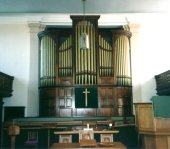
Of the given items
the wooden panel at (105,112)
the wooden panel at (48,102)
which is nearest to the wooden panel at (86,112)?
the wooden panel at (105,112)

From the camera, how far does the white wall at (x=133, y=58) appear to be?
12266 millimetres

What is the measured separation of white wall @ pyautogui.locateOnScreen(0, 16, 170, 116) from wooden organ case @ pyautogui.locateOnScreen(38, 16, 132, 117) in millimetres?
791

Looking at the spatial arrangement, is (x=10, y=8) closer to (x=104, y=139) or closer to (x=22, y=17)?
(x=22, y=17)

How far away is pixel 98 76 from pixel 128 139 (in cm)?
295

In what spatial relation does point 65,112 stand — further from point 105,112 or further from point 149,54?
point 149,54

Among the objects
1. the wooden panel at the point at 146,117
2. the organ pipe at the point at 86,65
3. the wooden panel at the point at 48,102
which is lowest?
the wooden panel at the point at 146,117

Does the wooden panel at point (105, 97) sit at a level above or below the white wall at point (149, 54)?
below

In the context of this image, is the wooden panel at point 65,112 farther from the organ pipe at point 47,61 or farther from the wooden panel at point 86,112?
the organ pipe at point 47,61

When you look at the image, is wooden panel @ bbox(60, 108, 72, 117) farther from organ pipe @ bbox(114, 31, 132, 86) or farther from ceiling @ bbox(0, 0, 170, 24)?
ceiling @ bbox(0, 0, 170, 24)

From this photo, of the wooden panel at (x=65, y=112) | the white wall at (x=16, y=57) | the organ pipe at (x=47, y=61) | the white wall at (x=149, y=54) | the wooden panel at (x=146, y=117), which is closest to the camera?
the wooden panel at (x=146, y=117)

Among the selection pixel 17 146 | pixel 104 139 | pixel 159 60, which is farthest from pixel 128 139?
pixel 159 60

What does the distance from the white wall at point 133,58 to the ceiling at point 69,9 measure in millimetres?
508

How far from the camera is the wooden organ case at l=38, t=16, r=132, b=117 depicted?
37.3 ft

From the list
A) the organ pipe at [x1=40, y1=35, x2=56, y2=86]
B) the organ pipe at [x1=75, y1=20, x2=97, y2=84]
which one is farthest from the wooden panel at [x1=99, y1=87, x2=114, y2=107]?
the organ pipe at [x1=40, y1=35, x2=56, y2=86]
